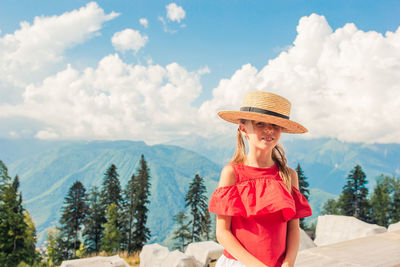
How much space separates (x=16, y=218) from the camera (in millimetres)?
23672

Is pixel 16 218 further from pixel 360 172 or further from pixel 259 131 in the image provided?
pixel 360 172

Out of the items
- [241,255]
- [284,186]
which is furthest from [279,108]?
[241,255]

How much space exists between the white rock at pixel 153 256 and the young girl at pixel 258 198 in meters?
6.07

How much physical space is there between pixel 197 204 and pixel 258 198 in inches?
1188

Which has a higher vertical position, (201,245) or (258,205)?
(258,205)

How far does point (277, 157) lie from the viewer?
233 centimetres

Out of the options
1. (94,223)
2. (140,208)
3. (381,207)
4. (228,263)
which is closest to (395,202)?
(381,207)

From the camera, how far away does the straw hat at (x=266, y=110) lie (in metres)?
2.04

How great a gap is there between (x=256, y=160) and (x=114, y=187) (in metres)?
Result: 30.6

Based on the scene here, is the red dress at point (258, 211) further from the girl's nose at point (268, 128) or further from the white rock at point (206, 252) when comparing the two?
the white rock at point (206, 252)

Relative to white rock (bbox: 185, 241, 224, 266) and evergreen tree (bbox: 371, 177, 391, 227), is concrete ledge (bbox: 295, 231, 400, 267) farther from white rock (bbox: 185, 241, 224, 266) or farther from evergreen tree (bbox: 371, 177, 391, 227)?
evergreen tree (bbox: 371, 177, 391, 227)

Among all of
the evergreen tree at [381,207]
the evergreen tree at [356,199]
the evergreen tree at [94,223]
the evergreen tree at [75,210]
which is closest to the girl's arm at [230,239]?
the evergreen tree at [94,223]

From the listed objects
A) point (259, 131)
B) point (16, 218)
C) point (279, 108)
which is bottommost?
point (16, 218)

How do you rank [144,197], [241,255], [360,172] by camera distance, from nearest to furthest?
[241,255]
[144,197]
[360,172]
